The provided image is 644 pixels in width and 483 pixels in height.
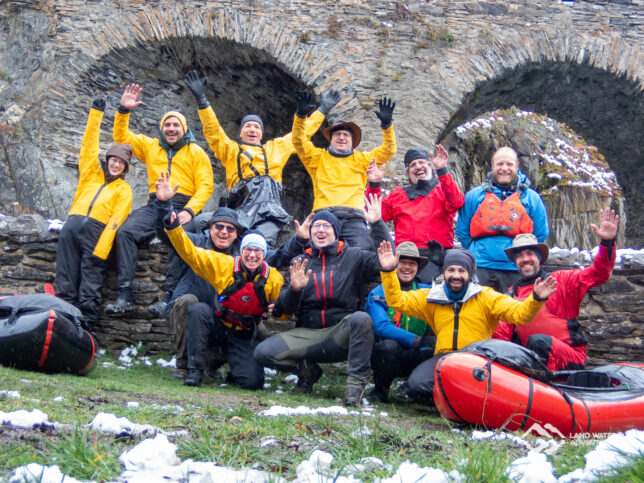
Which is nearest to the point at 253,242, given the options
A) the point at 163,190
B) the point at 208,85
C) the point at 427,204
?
the point at 163,190

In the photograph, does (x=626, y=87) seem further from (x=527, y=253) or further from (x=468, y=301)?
(x=468, y=301)

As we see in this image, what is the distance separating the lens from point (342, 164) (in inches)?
238

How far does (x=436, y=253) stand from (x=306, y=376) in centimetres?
147

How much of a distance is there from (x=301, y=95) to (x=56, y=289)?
2901 mm

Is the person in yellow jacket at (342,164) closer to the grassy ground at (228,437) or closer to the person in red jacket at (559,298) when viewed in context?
the person in red jacket at (559,298)

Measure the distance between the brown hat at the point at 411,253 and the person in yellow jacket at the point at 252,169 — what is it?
4.69 feet

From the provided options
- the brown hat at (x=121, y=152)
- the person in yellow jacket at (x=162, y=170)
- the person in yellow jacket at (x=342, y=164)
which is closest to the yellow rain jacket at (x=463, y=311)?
the person in yellow jacket at (x=342, y=164)

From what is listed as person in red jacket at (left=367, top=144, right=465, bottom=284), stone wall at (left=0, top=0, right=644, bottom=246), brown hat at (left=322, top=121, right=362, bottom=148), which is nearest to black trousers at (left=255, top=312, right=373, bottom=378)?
person in red jacket at (left=367, top=144, right=465, bottom=284)

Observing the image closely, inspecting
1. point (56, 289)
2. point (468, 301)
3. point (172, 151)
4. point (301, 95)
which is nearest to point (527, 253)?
point (468, 301)

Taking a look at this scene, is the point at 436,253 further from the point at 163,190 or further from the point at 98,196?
the point at 98,196

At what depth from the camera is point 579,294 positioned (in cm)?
457

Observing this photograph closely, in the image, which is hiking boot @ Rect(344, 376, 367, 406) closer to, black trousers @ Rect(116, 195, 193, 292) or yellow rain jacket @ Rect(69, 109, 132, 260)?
black trousers @ Rect(116, 195, 193, 292)

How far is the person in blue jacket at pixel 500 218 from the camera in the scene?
202 inches

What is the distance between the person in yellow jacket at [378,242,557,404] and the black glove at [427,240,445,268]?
913 mm
